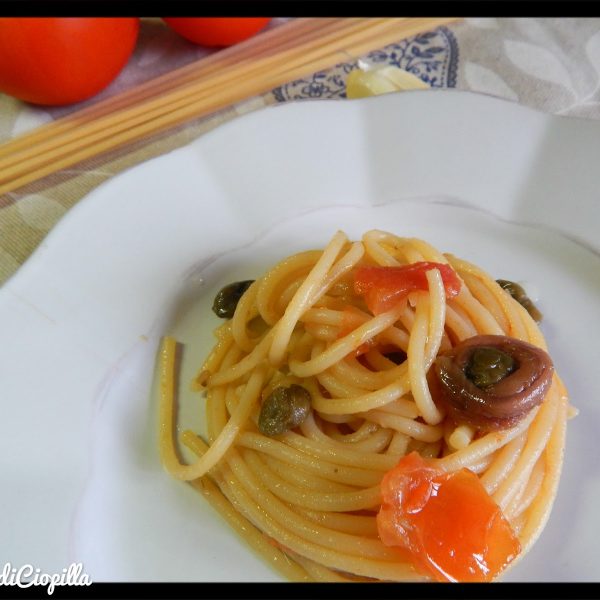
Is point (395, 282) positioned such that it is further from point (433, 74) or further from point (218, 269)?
point (433, 74)

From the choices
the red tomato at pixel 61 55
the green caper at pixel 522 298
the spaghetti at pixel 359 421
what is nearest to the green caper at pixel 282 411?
the spaghetti at pixel 359 421

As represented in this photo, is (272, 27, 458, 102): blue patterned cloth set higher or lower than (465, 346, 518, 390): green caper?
higher

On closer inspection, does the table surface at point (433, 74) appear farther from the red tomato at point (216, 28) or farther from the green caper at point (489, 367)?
the green caper at point (489, 367)

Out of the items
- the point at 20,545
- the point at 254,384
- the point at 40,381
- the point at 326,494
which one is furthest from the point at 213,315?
the point at 20,545

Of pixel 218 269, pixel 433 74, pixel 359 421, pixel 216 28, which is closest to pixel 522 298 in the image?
pixel 359 421

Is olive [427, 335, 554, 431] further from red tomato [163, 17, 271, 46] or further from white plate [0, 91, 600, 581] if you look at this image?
red tomato [163, 17, 271, 46]

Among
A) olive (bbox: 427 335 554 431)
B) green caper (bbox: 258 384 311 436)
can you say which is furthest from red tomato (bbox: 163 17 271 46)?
olive (bbox: 427 335 554 431)
